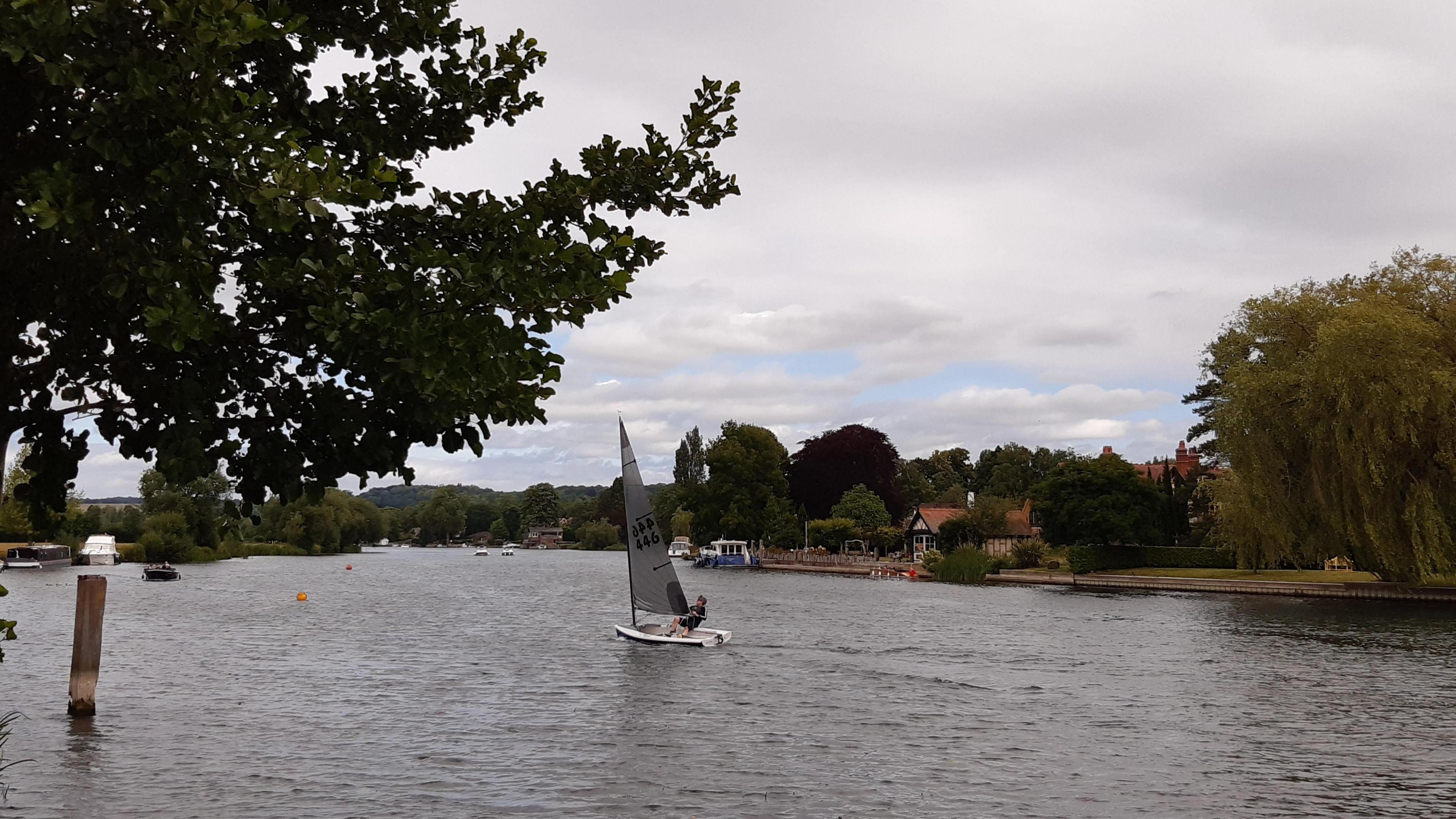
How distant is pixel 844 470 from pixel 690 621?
94.4 m

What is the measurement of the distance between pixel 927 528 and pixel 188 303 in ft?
404

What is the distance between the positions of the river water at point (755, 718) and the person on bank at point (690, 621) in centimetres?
107

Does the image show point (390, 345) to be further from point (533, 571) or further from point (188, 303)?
point (533, 571)

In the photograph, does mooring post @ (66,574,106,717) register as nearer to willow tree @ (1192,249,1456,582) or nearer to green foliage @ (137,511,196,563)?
willow tree @ (1192,249,1456,582)

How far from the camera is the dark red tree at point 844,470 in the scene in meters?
135

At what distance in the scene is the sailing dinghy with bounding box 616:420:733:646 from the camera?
4088 centimetres

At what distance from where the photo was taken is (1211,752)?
2312cm

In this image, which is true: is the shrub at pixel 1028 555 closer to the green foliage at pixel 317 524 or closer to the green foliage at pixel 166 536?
the green foliage at pixel 166 536

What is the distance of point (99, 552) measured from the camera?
115 metres

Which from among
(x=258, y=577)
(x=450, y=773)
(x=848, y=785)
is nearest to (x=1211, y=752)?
(x=848, y=785)

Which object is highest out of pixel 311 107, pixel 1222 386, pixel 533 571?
pixel 1222 386

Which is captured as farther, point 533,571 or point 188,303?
point 533,571

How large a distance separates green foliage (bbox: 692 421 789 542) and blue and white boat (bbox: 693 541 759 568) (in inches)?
46.3

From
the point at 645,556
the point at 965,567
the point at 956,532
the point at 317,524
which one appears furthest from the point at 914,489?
the point at 645,556
